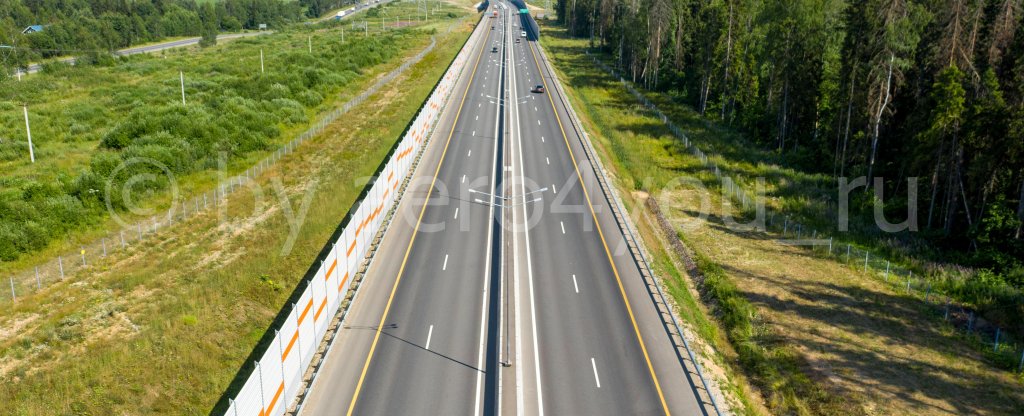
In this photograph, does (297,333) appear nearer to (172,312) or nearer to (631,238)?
(172,312)

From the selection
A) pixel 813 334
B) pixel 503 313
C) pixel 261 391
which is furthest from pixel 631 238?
pixel 261 391

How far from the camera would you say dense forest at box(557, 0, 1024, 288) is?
40.9 metres

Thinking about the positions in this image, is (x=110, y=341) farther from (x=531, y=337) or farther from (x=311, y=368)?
(x=531, y=337)

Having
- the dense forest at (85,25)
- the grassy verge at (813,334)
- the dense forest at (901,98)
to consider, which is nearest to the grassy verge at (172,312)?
the grassy verge at (813,334)

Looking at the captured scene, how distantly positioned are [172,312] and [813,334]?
3039 centimetres

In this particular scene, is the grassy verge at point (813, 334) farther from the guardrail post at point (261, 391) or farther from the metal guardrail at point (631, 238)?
the guardrail post at point (261, 391)

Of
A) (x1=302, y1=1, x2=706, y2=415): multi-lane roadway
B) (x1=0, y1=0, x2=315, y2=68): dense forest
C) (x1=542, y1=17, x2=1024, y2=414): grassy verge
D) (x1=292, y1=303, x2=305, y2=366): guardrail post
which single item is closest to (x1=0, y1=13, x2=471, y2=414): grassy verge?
(x1=292, y1=303, x2=305, y2=366): guardrail post

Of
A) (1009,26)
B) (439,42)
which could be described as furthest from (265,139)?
(439,42)

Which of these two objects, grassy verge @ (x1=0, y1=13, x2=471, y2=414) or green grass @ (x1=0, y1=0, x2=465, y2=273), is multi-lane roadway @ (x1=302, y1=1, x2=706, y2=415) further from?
green grass @ (x1=0, y1=0, x2=465, y2=273)

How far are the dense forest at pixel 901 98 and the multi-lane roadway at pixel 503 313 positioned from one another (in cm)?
2342

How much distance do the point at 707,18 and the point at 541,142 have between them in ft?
135

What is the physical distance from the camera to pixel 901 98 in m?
55.6

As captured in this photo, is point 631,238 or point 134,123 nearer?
point 631,238

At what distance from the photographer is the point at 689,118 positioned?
3216 inches
